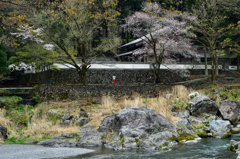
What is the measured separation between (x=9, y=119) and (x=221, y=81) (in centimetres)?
2269

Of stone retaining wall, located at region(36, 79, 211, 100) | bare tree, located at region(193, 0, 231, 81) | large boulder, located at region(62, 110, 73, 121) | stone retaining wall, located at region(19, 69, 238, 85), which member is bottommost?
large boulder, located at region(62, 110, 73, 121)

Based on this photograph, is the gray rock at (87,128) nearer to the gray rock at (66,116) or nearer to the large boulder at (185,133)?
the gray rock at (66,116)

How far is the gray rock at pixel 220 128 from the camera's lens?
1227cm

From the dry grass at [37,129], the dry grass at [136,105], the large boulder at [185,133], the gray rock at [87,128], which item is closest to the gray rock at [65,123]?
the dry grass at [37,129]

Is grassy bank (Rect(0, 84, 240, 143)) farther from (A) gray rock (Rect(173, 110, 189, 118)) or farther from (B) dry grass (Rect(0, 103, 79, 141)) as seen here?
(A) gray rock (Rect(173, 110, 189, 118))

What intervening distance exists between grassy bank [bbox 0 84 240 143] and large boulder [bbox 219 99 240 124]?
2.63 metres

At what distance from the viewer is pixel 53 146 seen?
33.8ft

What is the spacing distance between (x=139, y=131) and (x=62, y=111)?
788 centimetres

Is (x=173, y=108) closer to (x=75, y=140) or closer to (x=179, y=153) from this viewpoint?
(x=179, y=153)

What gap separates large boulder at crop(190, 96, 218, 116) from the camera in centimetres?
1532

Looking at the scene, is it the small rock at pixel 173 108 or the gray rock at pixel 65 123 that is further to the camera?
the small rock at pixel 173 108

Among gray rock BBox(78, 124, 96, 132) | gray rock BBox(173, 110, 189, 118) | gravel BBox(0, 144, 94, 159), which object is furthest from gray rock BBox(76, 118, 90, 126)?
gray rock BBox(173, 110, 189, 118)

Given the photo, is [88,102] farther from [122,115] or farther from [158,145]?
Result: [158,145]

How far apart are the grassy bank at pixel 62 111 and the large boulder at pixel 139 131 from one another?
223 cm
